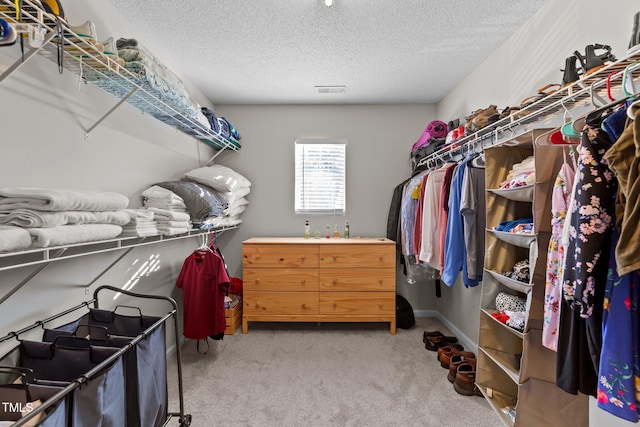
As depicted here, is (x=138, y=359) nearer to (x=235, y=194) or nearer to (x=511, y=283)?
(x=511, y=283)

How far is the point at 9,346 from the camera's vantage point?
4.06 ft

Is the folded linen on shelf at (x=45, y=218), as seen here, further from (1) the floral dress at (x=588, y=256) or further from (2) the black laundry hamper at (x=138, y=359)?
(1) the floral dress at (x=588, y=256)

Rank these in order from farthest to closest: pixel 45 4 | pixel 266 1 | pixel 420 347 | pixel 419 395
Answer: pixel 420 347
pixel 419 395
pixel 266 1
pixel 45 4

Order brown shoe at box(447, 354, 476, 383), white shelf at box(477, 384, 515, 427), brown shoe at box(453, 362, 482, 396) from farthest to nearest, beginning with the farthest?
brown shoe at box(447, 354, 476, 383) → brown shoe at box(453, 362, 482, 396) → white shelf at box(477, 384, 515, 427)

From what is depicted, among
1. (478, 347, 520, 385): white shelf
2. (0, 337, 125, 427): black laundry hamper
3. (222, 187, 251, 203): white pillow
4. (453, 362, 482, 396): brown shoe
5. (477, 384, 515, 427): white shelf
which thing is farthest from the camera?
(222, 187, 251, 203): white pillow

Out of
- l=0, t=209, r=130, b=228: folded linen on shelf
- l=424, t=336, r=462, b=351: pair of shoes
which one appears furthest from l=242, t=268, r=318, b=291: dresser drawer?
l=0, t=209, r=130, b=228: folded linen on shelf

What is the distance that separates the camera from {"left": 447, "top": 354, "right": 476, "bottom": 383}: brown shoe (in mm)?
2211

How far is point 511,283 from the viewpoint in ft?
5.37

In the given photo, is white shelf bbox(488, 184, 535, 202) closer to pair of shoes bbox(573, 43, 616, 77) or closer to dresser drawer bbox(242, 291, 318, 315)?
pair of shoes bbox(573, 43, 616, 77)

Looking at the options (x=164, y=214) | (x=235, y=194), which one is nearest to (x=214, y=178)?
(x=235, y=194)

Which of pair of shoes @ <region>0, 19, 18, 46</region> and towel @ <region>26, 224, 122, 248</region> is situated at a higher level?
pair of shoes @ <region>0, 19, 18, 46</region>

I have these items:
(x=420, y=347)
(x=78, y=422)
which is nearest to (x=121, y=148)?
(x=78, y=422)

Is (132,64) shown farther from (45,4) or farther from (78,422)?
(78,422)

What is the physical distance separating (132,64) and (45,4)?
1.43 ft
